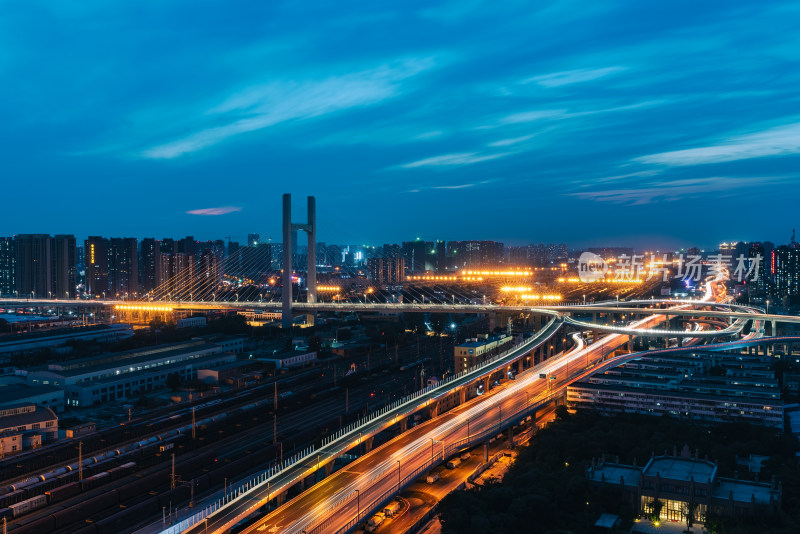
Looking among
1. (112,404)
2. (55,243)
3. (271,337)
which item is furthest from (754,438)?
(55,243)

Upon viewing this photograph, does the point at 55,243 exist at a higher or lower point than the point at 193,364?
higher

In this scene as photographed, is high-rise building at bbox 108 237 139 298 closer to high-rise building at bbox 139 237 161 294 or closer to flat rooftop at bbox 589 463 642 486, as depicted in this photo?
high-rise building at bbox 139 237 161 294

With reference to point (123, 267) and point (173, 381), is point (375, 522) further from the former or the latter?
point (123, 267)

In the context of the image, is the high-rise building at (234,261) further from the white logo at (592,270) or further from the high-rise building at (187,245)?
the white logo at (592,270)

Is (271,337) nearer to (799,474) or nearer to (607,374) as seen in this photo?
(607,374)

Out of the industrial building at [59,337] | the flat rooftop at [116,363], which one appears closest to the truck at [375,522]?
the flat rooftop at [116,363]

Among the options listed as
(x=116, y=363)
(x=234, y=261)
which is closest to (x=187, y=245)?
(x=234, y=261)

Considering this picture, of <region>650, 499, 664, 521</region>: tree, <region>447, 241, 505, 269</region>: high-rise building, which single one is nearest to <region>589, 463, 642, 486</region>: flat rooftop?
<region>650, 499, 664, 521</region>: tree
